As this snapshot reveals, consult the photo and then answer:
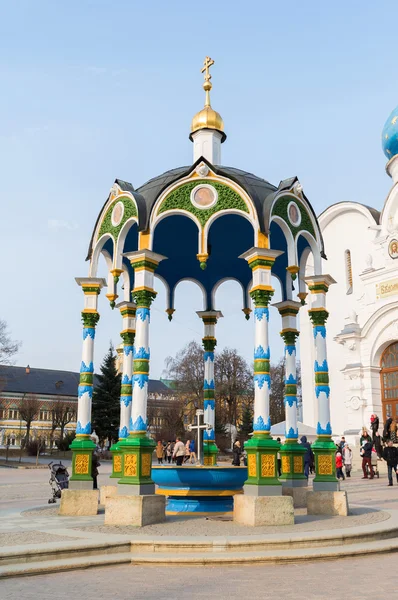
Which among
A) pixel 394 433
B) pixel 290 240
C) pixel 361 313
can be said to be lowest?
pixel 394 433

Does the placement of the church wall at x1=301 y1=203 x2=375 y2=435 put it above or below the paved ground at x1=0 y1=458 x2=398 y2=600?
above

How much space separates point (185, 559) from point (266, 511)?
255 centimetres

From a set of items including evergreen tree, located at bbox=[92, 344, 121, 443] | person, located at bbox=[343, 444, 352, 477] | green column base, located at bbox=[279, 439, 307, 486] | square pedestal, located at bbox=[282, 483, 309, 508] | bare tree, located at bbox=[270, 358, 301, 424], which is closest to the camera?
square pedestal, located at bbox=[282, 483, 309, 508]

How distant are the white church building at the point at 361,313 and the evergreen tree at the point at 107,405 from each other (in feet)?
61.7

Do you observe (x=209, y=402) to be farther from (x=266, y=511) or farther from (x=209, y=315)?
(x=266, y=511)

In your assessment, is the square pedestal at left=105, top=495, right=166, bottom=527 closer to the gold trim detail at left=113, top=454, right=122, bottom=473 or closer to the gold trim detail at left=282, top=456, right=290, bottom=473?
the gold trim detail at left=113, top=454, right=122, bottom=473

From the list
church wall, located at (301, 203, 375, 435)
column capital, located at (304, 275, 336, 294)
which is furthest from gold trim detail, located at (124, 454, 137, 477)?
church wall, located at (301, 203, 375, 435)

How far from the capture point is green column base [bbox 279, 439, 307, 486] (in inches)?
488

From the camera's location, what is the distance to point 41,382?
92.6 meters

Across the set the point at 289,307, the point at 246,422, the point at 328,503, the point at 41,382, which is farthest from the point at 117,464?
the point at 41,382

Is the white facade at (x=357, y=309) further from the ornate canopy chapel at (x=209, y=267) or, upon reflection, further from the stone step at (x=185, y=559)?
the stone step at (x=185, y=559)

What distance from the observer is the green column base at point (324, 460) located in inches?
441

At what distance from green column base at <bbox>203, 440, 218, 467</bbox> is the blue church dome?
22161 millimetres

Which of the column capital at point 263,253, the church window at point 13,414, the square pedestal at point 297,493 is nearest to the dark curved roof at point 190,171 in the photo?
the column capital at point 263,253
